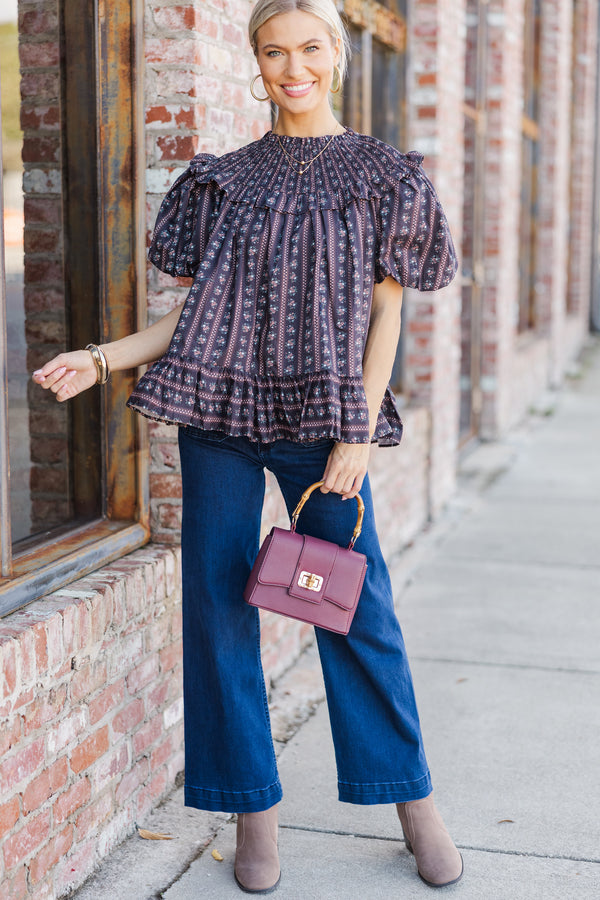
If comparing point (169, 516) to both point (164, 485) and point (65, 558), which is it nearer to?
point (164, 485)

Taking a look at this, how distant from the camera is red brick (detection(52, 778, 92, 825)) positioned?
233 cm

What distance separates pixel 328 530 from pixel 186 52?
1321 mm

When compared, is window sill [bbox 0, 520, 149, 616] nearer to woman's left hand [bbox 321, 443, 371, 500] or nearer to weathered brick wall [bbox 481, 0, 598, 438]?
woman's left hand [bbox 321, 443, 371, 500]

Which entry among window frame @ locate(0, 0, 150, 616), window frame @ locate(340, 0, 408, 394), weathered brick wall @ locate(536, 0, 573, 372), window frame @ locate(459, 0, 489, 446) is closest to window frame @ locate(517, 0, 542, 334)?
weathered brick wall @ locate(536, 0, 573, 372)

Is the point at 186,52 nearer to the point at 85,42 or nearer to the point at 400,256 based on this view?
the point at 85,42

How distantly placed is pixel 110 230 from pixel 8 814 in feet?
4.77

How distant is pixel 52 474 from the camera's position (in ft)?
9.71

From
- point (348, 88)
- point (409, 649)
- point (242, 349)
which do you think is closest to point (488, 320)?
point (348, 88)

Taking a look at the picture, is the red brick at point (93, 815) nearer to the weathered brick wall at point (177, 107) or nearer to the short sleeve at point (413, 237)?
the weathered brick wall at point (177, 107)

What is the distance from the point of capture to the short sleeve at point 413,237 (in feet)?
7.39

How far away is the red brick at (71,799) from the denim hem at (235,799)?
0.80 feet

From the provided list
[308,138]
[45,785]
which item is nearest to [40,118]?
[308,138]

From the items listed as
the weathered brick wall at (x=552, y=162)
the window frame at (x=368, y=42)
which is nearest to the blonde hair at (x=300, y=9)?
the window frame at (x=368, y=42)

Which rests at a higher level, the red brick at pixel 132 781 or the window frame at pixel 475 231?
the window frame at pixel 475 231
